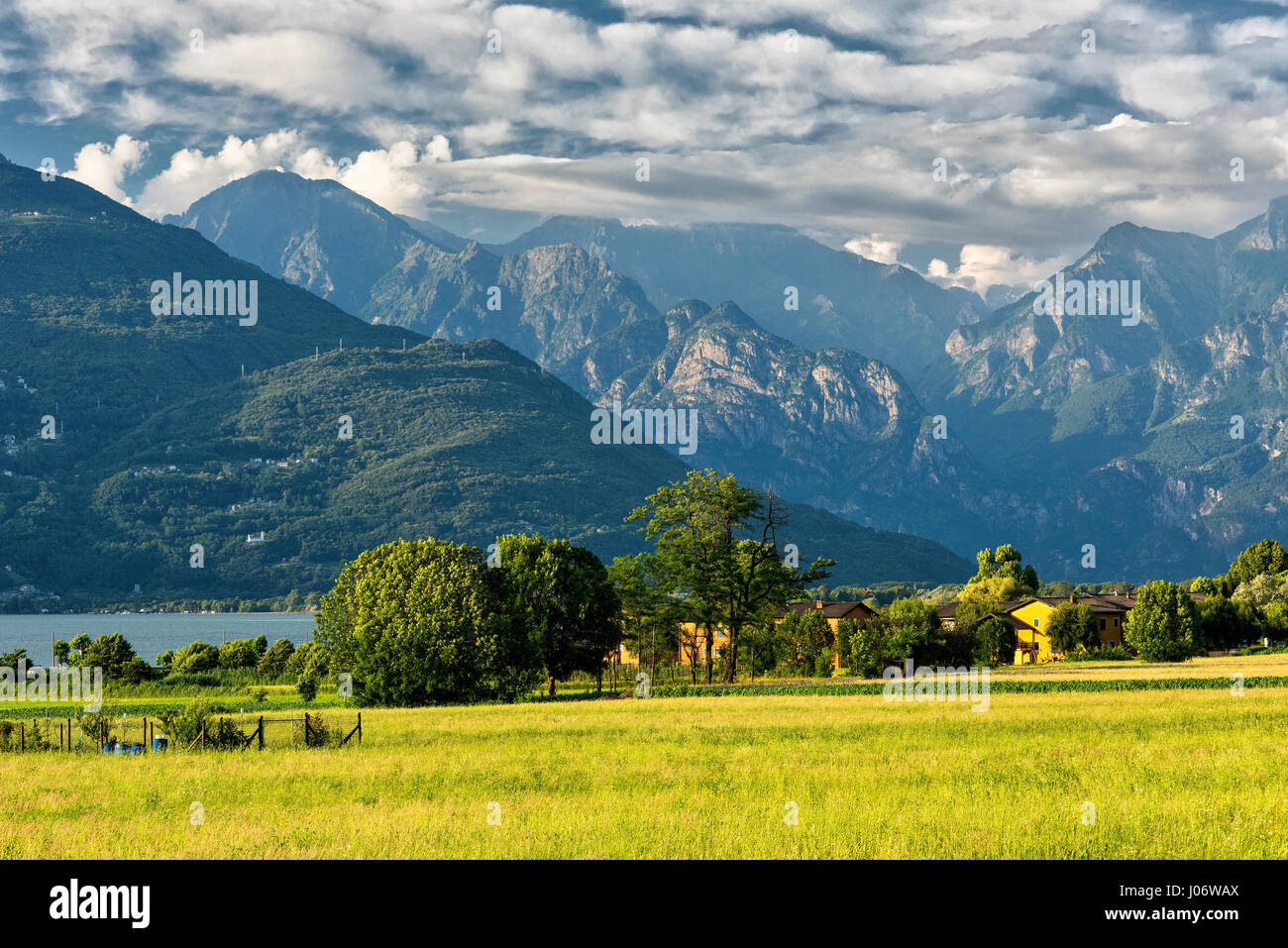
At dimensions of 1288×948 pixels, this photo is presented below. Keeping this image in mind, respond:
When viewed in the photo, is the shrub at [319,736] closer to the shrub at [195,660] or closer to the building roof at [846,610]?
the shrub at [195,660]

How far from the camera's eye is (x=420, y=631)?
7794 cm

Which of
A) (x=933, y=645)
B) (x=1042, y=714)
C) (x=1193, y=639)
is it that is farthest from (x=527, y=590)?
(x=1193, y=639)

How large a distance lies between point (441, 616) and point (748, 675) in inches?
2042

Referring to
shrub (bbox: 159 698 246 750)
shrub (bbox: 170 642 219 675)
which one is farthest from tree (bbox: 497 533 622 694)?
shrub (bbox: 159 698 246 750)

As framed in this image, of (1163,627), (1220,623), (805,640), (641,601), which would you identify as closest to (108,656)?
(641,601)

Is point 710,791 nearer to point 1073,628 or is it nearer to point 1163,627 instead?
point 1163,627

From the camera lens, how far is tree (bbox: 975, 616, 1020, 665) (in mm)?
125250

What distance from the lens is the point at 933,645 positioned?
113938 mm

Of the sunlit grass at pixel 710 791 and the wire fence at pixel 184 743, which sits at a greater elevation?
the sunlit grass at pixel 710 791

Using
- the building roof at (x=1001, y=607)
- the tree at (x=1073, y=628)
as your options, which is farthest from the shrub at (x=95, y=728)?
the building roof at (x=1001, y=607)

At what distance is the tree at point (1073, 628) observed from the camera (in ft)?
490
